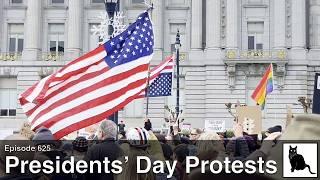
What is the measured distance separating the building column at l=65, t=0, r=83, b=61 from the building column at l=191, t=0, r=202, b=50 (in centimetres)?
862

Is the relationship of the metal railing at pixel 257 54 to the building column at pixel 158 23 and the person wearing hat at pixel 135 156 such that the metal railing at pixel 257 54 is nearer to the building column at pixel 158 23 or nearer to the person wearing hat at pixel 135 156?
the building column at pixel 158 23

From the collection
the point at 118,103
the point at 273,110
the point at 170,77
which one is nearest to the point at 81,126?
the point at 118,103

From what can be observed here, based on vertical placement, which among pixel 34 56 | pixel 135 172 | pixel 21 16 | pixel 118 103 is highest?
pixel 21 16

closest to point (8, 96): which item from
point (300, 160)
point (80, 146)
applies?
point (80, 146)

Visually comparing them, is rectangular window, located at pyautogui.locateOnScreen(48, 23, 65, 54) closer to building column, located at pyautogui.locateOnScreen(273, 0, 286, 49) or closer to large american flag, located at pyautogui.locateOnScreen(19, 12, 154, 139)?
building column, located at pyautogui.locateOnScreen(273, 0, 286, 49)

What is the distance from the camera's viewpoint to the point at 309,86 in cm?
4719

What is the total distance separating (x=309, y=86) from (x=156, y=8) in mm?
13075

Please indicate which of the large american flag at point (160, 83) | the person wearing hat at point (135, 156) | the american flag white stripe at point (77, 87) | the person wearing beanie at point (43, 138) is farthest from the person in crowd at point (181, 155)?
the large american flag at point (160, 83)

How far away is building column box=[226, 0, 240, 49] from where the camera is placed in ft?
153

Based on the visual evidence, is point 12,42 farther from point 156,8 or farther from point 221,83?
point 221,83

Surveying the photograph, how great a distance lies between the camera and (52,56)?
156 feet

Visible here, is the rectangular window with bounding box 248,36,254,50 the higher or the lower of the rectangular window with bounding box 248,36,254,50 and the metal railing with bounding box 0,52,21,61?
the higher

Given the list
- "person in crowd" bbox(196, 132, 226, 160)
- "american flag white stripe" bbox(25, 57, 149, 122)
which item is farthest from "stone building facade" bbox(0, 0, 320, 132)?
"person in crowd" bbox(196, 132, 226, 160)

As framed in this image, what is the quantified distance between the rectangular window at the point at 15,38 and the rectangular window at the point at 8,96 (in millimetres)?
2377
